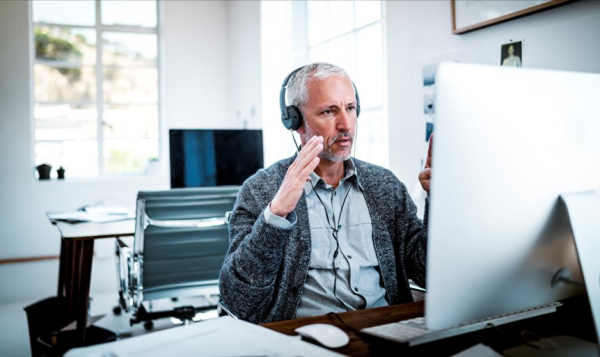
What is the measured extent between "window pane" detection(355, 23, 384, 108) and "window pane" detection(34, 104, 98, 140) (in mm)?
3378

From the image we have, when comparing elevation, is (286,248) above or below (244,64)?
below

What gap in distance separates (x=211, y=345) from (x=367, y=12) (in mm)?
2936

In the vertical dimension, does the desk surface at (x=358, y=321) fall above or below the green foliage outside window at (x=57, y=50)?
below

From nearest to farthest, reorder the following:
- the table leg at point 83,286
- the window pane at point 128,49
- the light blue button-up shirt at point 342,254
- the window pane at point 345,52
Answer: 1. the light blue button-up shirt at point 342,254
2. the table leg at point 83,286
3. the window pane at point 345,52
4. the window pane at point 128,49

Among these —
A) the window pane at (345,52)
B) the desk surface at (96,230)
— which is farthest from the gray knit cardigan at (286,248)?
the window pane at (345,52)

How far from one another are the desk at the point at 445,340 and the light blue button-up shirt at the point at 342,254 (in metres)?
0.23

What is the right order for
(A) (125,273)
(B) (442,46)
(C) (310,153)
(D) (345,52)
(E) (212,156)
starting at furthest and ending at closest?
(D) (345,52), (E) (212,156), (A) (125,273), (B) (442,46), (C) (310,153)

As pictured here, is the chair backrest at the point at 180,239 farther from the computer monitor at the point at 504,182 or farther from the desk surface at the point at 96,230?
the computer monitor at the point at 504,182

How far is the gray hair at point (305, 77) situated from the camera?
1.41 m

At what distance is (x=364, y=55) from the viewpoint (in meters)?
3.36

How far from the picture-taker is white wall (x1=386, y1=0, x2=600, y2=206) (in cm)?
164

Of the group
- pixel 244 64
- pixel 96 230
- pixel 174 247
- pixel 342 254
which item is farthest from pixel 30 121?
pixel 342 254

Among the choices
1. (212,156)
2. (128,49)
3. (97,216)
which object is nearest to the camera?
(97,216)

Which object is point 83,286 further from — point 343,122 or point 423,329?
point 423,329
